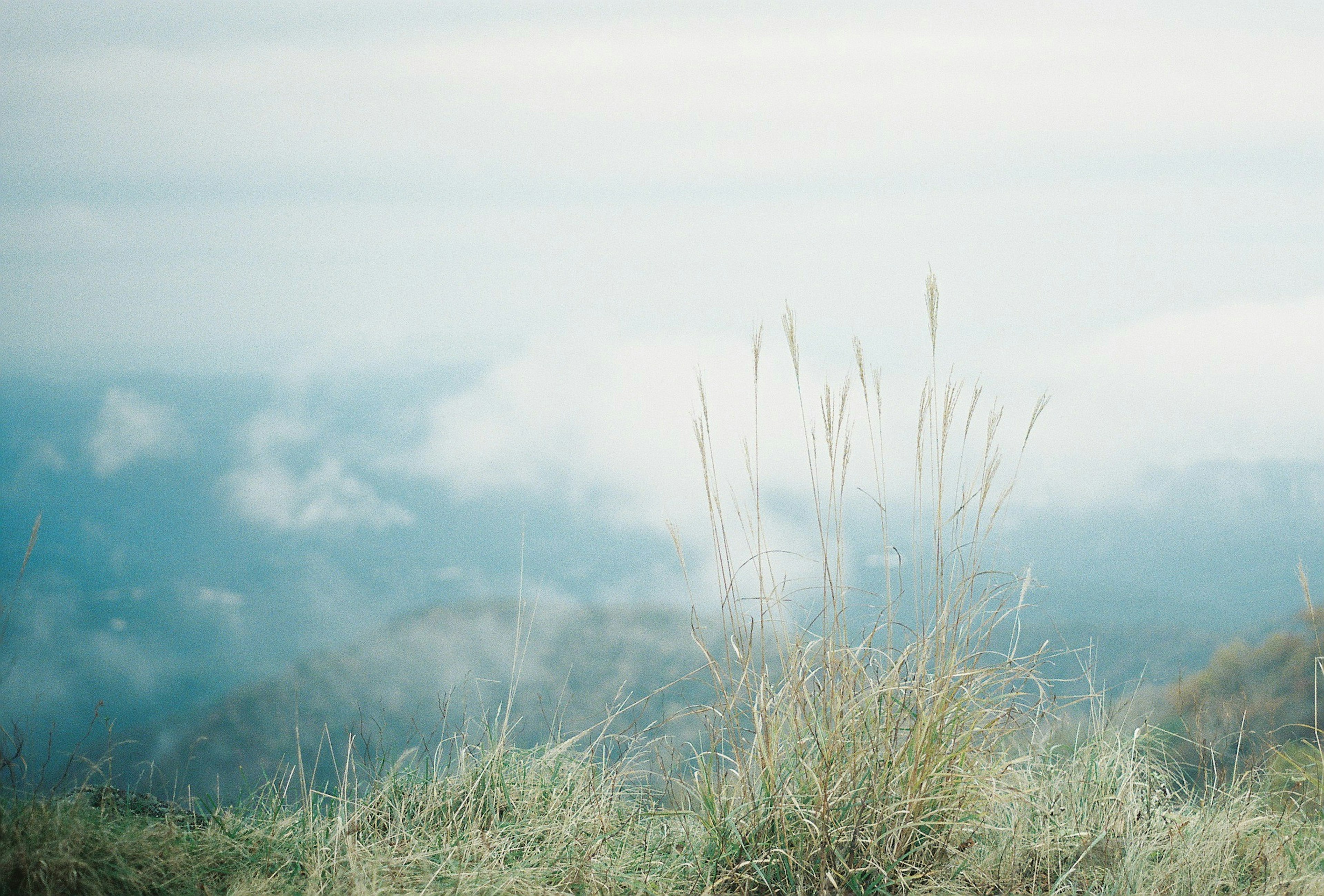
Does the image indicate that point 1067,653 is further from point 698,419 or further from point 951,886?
point 698,419

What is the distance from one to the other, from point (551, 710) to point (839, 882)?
40.3 inches

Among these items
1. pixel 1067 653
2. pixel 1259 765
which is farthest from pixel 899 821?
pixel 1259 765

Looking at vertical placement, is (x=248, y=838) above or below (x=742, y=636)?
below

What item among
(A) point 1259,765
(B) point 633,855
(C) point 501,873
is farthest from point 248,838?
(A) point 1259,765

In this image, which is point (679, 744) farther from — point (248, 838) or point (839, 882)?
point (248, 838)

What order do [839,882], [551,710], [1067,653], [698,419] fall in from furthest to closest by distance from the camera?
[551,710]
[1067,653]
[698,419]
[839,882]

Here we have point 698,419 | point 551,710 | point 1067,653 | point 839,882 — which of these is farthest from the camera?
point 551,710

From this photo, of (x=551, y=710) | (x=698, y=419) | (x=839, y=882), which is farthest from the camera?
(x=551, y=710)

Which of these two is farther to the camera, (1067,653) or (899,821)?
(1067,653)

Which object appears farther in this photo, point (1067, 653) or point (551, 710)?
point (551, 710)

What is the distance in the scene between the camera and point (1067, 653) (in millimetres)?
2615

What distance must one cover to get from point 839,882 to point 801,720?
377 millimetres

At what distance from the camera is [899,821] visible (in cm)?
223

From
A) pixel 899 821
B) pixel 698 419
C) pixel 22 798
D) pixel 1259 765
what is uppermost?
pixel 698 419
